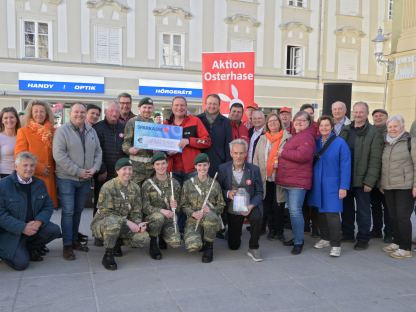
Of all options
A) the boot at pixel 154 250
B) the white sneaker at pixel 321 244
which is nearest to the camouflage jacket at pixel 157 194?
the boot at pixel 154 250

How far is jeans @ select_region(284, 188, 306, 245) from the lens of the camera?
5305 millimetres

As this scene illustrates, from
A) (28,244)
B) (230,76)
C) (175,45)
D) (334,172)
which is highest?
(175,45)

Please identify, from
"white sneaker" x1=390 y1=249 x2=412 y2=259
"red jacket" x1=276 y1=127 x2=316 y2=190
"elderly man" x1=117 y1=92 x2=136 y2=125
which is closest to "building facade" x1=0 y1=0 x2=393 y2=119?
"elderly man" x1=117 y1=92 x2=136 y2=125

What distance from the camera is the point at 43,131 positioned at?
4.92 m

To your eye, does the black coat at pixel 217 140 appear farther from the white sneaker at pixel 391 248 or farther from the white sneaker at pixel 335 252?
the white sneaker at pixel 391 248

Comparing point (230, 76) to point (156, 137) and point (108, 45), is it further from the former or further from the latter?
point (108, 45)

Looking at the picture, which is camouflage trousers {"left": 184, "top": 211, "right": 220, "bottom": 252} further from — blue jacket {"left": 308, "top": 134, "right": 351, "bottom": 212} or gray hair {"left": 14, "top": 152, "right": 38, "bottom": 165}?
gray hair {"left": 14, "top": 152, "right": 38, "bottom": 165}

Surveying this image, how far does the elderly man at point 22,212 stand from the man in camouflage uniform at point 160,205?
3.80 ft

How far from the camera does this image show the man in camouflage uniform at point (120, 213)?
4.67 m

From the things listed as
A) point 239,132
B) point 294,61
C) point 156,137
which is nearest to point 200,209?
point 156,137

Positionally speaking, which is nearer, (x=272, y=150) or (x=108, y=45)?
(x=272, y=150)

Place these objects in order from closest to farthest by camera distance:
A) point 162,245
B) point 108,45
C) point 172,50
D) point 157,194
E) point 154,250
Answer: point 154,250 < point 157,194 < point 162,245 < point 108,45 < point 172,50

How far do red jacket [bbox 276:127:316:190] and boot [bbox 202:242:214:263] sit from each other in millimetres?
1278

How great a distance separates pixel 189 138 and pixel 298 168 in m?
1.46
